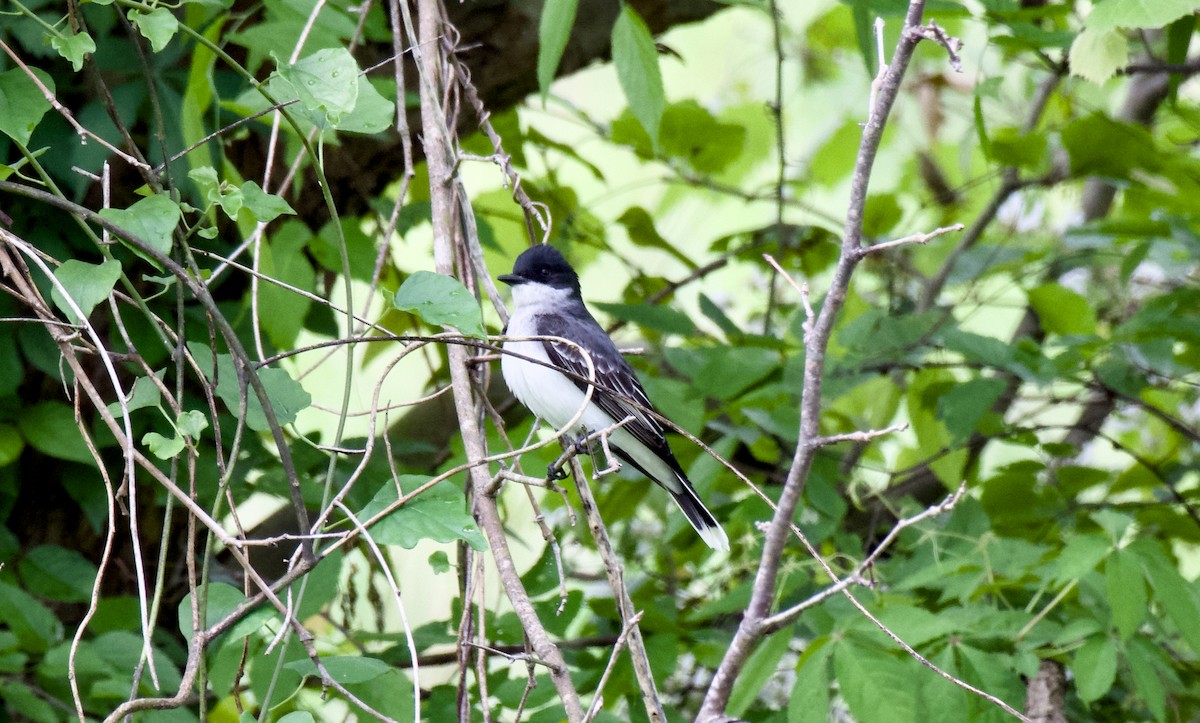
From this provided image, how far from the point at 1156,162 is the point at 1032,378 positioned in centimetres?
102

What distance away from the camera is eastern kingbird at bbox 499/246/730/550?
341cm

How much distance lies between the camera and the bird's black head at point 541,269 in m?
3.81

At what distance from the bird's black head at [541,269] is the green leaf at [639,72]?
1.21 m

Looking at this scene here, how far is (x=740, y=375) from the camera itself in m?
3.31

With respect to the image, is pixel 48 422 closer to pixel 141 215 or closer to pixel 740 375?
pixel 141 215

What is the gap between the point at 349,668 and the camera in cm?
193

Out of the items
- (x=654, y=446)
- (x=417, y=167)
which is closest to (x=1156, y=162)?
(x=654, y=446)

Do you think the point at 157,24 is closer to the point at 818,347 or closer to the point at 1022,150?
the point at 818,347

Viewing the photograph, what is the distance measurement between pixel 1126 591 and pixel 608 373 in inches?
61.4

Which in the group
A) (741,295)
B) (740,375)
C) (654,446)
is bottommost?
(741,295)

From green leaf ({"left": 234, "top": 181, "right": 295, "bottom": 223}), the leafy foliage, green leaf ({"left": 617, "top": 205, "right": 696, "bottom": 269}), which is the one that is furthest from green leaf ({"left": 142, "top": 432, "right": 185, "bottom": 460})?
green leaf ({"left": 617, "top": 205, "right": 696, "bottom": 269})

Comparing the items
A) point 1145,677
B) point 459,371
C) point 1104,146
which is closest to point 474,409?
point 459,371

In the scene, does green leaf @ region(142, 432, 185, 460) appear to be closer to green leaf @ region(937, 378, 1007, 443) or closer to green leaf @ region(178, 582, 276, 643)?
green leaf @ region(178, 582, 276, 643)

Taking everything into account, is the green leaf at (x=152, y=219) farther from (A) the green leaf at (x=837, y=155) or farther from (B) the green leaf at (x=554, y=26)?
(A) the green leaf at (x=837, y=155)
